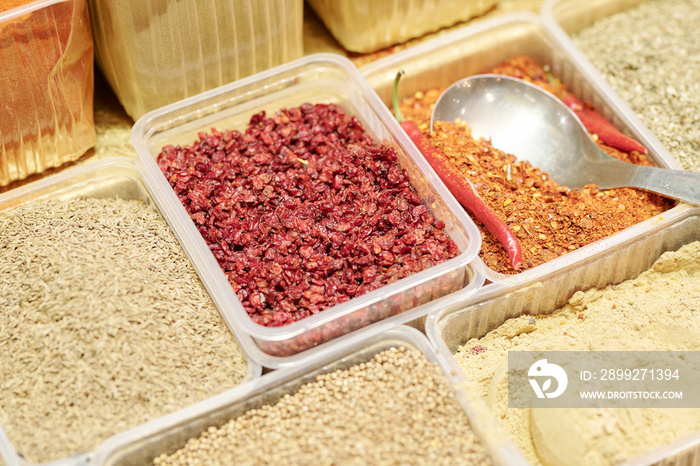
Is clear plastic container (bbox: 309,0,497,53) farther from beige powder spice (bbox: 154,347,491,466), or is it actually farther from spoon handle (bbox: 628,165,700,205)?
beige powder spice (bbox: 154,347,491,466)

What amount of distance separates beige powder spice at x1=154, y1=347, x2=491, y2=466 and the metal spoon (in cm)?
81

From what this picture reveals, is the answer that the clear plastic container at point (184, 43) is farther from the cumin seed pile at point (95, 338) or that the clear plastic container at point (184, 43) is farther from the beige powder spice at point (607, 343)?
the beige powder spice at point (607, 343)

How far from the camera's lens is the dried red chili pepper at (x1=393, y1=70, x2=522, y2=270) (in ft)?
6.48

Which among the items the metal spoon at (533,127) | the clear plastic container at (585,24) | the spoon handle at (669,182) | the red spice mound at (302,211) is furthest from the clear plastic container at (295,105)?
the clear plastic container at (585,24)

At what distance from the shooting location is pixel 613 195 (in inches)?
85.2

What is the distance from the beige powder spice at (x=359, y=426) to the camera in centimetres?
166

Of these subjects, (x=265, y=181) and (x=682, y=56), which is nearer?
(x=265, y=181)

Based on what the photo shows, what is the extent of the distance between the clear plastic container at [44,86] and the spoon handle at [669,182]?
1577 mm

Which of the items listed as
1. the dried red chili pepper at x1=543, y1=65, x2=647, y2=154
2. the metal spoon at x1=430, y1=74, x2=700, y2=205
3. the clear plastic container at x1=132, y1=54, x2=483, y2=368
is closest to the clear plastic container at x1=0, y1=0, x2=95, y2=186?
the clear plastic container at x1=132, y1=54, x2=483, y2=368

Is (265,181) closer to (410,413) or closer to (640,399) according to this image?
(410,413)

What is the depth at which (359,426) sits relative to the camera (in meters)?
1.69

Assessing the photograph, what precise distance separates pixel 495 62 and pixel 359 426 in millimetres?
1407

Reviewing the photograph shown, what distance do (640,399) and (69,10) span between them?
1.69 meters

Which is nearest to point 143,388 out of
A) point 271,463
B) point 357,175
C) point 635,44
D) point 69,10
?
point 271,463
